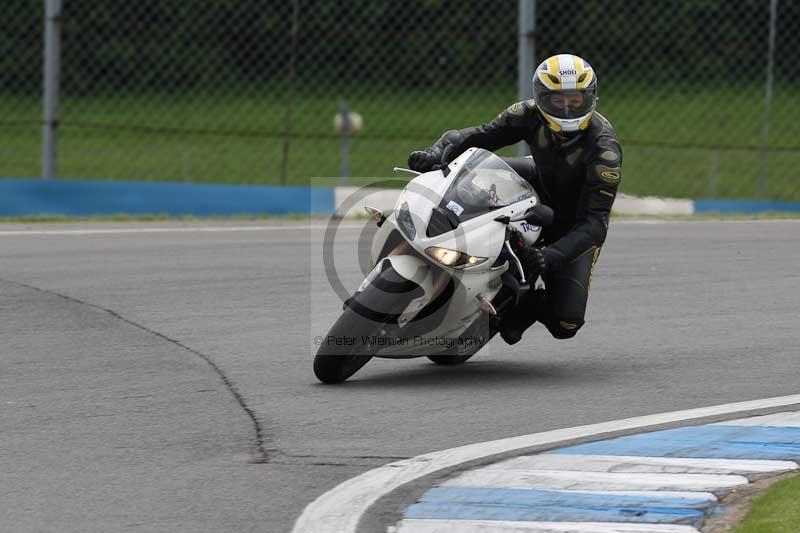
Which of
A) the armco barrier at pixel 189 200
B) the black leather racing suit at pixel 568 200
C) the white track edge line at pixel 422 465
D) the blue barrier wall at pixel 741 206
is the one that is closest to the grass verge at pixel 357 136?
the blue barrier wall at pixel 741 206

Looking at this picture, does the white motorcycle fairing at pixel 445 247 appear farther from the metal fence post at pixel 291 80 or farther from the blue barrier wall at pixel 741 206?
the blue barrier wall at pixel 741 206

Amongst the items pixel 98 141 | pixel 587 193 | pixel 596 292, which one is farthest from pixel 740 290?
pixel 98 141

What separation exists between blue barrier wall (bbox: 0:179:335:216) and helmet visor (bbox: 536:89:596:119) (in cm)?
646

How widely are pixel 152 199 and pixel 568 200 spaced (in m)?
6.66

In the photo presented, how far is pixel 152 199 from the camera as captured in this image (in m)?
13.6

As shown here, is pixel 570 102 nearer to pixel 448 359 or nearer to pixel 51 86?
pixel 448 359

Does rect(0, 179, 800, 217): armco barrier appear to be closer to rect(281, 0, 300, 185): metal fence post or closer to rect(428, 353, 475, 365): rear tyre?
rect(281, 0, 300, 185): metal fence post

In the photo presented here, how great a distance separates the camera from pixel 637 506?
207 inches

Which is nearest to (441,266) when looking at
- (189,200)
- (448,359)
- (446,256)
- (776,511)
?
(446,256)

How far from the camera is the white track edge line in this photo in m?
5.08

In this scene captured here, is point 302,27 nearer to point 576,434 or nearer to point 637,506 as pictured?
point 576,434

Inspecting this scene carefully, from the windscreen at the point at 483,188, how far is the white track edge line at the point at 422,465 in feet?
4.02

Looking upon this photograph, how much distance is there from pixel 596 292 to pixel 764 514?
4.73 m

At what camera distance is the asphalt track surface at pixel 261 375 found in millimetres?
5477
